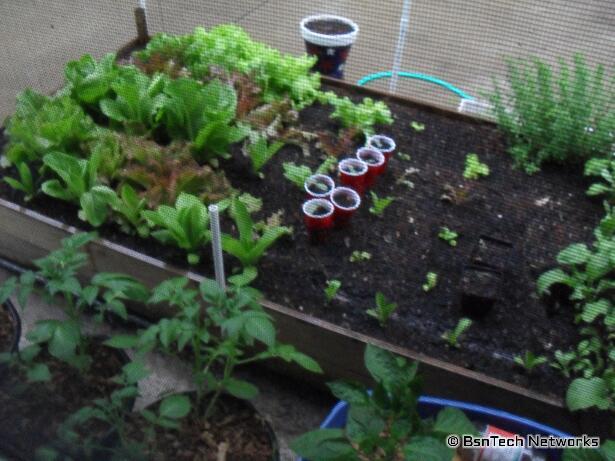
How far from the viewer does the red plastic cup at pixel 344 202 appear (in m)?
1.45

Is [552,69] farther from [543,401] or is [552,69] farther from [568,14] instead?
[543,401]

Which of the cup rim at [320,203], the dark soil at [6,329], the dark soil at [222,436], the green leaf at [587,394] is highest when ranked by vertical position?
the cup rim at [320,203]

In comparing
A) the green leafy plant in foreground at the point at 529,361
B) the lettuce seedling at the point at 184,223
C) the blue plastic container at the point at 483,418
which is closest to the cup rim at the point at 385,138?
the lettuce seedling at the point at 184,223

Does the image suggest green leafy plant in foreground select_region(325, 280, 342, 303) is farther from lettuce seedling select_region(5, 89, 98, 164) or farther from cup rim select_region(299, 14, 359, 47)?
lettuce seedling select_region(5, 89, 98, 164)

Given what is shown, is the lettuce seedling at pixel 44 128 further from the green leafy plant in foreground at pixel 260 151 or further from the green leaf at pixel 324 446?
the green leaf at pixel 324 446

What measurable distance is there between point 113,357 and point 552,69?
110 cm

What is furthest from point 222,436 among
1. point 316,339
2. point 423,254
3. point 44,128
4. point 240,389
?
point 44,128

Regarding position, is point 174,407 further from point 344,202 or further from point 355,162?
point 355,162

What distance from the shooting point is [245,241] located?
133cm

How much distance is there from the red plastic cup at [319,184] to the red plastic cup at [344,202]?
0.10 ft

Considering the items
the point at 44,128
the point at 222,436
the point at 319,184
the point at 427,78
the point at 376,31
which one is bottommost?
the point at 222,436

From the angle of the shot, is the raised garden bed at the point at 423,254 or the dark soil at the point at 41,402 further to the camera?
the raised garden bed at the point at 423,254

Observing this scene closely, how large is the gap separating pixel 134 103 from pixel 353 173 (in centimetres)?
59

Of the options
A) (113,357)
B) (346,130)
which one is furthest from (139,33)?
(113,357)
